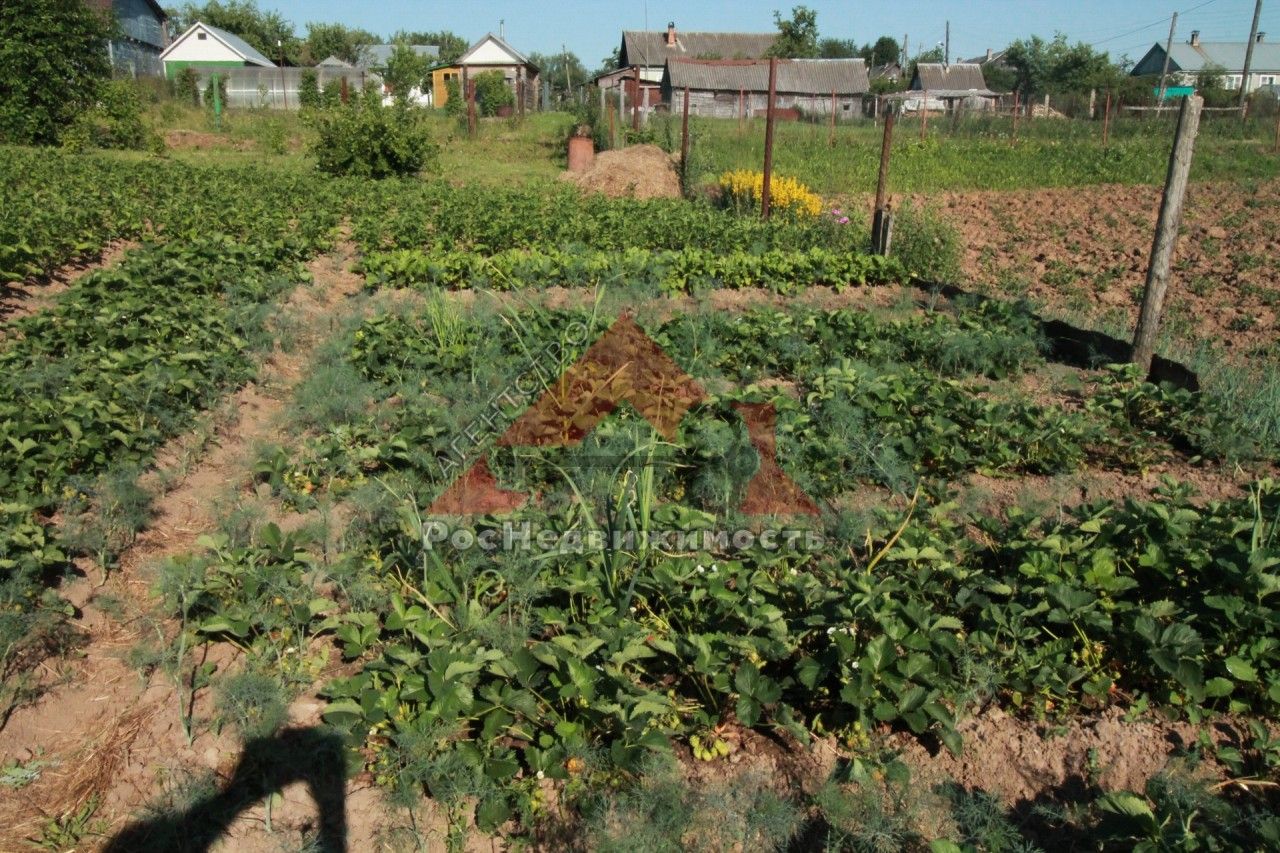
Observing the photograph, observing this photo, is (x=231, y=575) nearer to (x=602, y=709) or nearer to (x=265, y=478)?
(x=265, y=478)

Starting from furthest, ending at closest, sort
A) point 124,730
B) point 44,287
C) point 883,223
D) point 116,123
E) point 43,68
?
point 116,123, point 43,68, point 883,223, point 44,287, point 124,730

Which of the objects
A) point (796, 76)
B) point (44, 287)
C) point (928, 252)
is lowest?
point (44, 287)

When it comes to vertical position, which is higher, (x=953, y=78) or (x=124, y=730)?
(x=953, y=78)

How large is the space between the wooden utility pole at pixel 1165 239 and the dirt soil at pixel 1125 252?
2.37 m

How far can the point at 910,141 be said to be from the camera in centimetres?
2238

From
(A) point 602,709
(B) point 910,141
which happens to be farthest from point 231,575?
(B) point 910,141

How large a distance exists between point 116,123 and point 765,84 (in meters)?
27.2

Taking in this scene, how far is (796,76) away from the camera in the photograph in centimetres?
4359

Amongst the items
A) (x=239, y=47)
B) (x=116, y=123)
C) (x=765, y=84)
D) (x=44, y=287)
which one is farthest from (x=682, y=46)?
(x=44, y=287)

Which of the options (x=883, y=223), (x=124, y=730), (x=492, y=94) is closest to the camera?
(x=124, y=730)

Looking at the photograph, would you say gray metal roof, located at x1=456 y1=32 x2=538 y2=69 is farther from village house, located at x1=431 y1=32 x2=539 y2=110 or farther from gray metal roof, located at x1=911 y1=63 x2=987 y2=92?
gray metal roof, located at x1=911 y1=63 x2=987 y2=92

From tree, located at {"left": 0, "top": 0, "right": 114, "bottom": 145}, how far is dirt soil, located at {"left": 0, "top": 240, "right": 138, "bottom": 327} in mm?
11891

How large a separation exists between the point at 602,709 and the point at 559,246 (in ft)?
23.8

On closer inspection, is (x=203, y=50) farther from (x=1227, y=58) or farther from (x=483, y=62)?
(x=1227, y=58)
